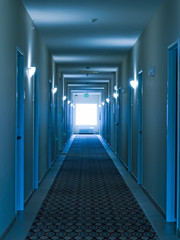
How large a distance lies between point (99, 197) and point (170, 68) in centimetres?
269

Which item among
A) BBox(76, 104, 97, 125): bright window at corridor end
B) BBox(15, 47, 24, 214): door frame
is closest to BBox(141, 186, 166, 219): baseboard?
BBox(15, 47, 24, 214): door frame

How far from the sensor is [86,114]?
3428 cm

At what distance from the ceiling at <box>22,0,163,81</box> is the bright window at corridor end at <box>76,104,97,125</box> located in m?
21.7

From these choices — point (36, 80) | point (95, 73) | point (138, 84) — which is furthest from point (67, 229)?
point (95, 73)

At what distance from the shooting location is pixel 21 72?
613cm

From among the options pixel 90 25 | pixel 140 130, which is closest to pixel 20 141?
pixel 90 25

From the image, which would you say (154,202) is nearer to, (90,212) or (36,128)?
(90,212)

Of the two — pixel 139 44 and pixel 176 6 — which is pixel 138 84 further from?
pixel 176 6

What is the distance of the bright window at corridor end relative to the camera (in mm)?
34156

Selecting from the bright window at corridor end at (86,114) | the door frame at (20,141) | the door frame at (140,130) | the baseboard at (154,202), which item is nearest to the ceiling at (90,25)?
the door frame at (20,141)

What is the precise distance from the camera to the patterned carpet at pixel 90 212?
4891mm

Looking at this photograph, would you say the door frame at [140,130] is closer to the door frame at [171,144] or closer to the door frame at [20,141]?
the door frame at [171,144]

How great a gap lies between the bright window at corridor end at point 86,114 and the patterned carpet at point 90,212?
80.6 ft

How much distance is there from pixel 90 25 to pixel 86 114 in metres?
26.6
